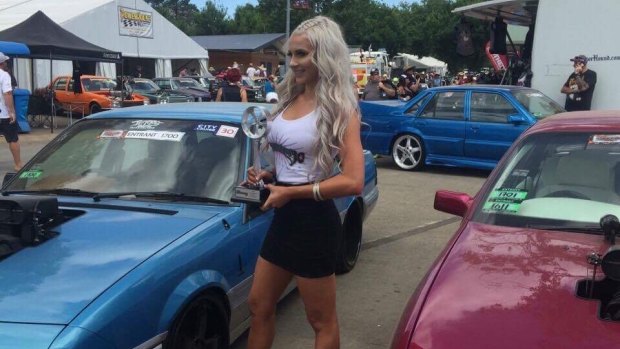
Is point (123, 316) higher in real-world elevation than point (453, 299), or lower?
lower

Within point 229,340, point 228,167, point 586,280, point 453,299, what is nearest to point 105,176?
point 228,167

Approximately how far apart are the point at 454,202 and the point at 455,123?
6.41 m

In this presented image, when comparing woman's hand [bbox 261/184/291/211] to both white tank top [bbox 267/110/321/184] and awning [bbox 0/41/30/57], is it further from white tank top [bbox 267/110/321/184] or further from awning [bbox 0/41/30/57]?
awning [bbox 0/41/30/57]

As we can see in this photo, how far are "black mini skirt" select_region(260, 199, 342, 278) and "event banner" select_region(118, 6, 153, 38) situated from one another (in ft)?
96.6

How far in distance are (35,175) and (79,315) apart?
5.93ft

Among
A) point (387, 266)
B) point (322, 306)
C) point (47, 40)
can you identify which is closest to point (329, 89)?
point (322, 306)

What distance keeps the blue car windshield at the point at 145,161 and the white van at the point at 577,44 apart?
8.46m

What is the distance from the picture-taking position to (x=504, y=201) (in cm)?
301

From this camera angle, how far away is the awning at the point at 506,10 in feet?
41.6

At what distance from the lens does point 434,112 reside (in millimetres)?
9852

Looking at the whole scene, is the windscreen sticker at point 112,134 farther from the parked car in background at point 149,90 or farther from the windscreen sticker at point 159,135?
the parked car in background at point 149,90

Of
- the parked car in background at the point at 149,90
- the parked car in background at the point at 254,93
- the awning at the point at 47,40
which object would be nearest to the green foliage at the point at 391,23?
the parked car in background at the point at 254,93

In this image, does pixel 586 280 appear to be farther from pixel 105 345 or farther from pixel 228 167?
pixel 228 167

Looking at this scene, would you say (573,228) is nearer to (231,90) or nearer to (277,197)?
(277,197)
